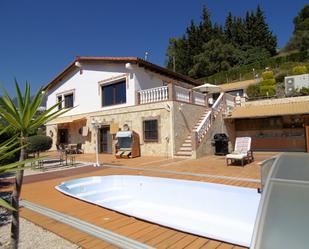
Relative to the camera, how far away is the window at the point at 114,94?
64.8 ft

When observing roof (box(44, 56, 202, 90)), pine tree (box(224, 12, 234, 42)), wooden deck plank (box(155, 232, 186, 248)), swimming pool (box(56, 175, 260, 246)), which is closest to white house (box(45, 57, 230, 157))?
roof (box(44, 56, 202, 90))

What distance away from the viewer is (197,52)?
57.6m

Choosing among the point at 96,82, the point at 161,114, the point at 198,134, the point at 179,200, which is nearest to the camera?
the point at 179,200

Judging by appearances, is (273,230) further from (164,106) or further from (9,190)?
(164,106)

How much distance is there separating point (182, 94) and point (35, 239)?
1475 centimetres

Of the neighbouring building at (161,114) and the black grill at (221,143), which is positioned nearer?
the black grill at (221,143)

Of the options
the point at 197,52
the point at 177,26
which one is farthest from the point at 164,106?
the point at 177,26

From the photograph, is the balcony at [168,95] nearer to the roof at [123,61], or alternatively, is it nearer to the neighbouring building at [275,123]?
the roof at [123,61]

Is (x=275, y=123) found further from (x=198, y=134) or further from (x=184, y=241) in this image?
(x=184, y=241)

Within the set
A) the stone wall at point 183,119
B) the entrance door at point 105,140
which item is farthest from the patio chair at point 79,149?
the stone wall at point 183,119

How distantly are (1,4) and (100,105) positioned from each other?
1060 cm

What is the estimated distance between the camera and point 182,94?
58.3ft

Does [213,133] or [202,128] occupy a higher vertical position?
[202,128]

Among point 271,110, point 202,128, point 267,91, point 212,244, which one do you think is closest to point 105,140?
point 202,128
